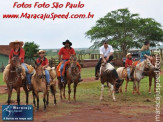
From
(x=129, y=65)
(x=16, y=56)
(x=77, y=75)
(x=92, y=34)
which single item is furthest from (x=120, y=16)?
(x=16, y=56)

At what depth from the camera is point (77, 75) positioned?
13.4m

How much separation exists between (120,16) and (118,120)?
40.6 metres

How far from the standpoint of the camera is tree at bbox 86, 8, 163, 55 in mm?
47000

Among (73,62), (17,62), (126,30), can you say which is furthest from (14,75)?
(126,30)

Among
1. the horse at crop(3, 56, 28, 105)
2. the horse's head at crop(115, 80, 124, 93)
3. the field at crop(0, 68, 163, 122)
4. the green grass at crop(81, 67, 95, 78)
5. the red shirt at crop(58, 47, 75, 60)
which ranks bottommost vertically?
the field at crop(0, 68, 163, 122)

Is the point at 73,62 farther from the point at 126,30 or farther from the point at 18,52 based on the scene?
the point at 126,30

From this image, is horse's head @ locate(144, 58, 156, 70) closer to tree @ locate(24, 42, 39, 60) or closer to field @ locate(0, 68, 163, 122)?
field @ locate(0, 68, 163, 122)

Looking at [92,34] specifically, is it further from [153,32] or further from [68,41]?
[68,41]

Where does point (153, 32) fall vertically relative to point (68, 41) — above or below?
above

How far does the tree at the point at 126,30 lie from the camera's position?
154 ft

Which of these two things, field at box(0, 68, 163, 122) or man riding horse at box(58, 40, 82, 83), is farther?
man riding horse at box(58, 40, 82, 83)

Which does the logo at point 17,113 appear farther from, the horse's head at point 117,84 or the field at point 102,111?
the horse's head at point 117,84

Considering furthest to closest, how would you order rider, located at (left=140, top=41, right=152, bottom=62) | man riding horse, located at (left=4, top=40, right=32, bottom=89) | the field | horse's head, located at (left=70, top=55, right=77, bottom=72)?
rider, located at (left=140, top=41, right=152, bottom=62) < horse's head, located at (left=70, top=55, right=77, bottom=72) < man riding horse, located at (left=4, top=40, right=32, bottom=89) < the field

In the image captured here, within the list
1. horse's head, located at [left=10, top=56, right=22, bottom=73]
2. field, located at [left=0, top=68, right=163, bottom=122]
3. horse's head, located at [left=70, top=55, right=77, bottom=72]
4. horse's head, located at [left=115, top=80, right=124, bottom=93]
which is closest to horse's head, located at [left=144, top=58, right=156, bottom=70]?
horse's head, located at [left=115, top=80, right=124, bottom=93]
